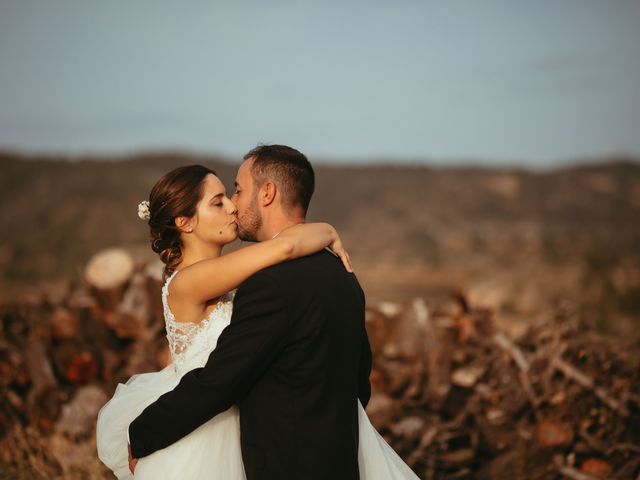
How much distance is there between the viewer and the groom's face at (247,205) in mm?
3055

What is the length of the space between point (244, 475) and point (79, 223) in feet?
88.3

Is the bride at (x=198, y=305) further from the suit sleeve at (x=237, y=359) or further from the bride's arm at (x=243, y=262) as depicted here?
the suit sleeve at (x=237, y=359)

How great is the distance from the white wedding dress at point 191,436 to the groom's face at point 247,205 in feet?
1.27

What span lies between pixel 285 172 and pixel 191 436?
122 cm

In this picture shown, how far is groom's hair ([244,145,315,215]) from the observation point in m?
3.01

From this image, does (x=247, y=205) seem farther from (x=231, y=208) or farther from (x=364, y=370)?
(x=364, y=370)

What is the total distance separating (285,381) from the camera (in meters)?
2.72

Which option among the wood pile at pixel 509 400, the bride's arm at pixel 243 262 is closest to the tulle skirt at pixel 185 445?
the bride's arm at pixel 243 262

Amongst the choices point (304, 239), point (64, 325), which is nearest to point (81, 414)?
point (64, 325)

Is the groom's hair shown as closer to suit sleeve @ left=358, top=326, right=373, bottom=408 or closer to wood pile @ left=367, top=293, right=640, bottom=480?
suit sleeve @ left=358, top=326, right=373, bottom=408

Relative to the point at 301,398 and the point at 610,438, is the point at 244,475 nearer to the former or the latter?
the point at 301,398

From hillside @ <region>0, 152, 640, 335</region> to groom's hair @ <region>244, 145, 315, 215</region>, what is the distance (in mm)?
10509

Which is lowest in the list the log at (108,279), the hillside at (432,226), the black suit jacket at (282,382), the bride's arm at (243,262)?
the hillside at (432,226)

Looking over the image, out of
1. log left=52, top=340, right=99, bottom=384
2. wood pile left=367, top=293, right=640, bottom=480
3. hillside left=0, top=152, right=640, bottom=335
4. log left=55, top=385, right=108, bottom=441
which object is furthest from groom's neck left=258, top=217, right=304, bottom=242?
hillside left=0, top=152, right=640, bottom=335
